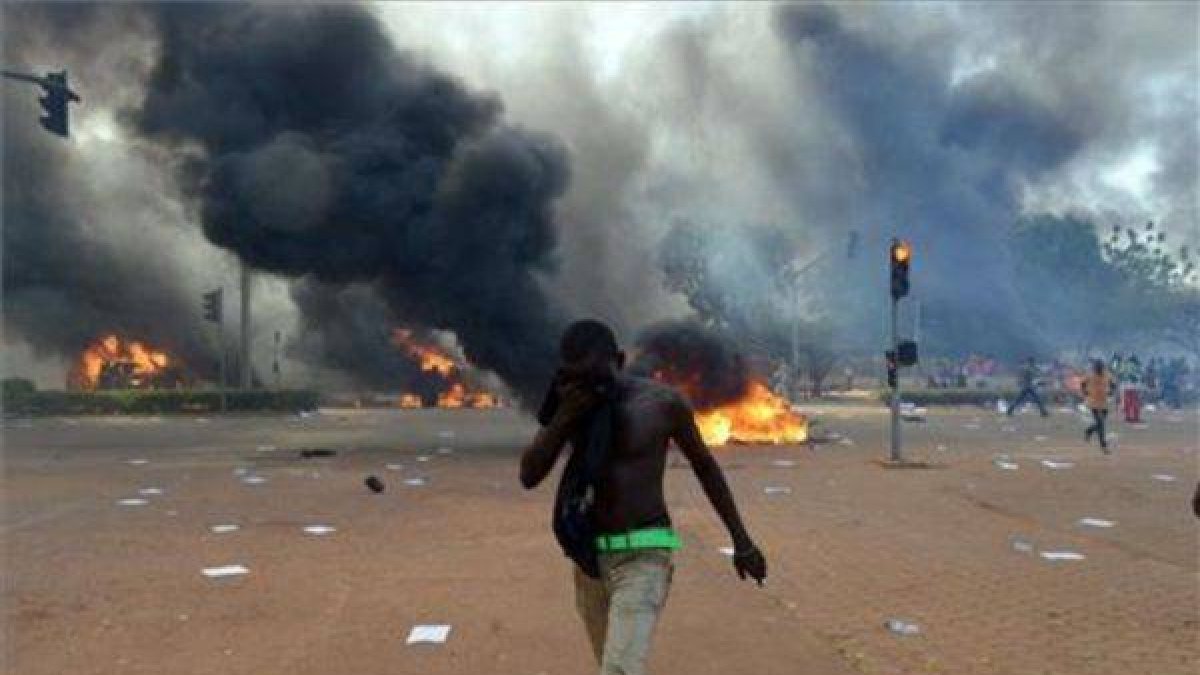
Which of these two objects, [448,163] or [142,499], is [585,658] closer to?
[142,499]

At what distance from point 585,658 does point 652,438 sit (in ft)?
7.39

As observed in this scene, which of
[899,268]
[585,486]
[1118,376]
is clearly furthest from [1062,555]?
[1118,376]

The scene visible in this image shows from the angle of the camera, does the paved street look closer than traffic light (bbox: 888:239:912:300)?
Yes

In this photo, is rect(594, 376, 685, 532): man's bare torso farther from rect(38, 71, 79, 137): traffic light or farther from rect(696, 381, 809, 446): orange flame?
rect(696, 381, 809, 446): orange flame

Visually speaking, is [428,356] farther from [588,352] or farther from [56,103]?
[588,352]

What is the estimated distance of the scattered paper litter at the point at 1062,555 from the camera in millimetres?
8688

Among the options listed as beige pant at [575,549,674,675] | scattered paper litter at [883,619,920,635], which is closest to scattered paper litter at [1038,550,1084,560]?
scattered paper litter at [883,619,920,635]

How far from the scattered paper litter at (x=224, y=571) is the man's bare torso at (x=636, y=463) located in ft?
16.4

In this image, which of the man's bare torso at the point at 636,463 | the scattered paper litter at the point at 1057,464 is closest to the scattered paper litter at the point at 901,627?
the man's bare torso at the point at 636,463

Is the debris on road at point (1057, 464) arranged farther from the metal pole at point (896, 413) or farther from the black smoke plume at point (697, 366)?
the black smoke plume at point (697, 366)

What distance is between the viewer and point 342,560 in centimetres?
861

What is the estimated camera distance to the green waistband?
12.3 ft

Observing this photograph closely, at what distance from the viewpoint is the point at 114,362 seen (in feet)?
137

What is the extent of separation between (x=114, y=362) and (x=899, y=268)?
33.0m
